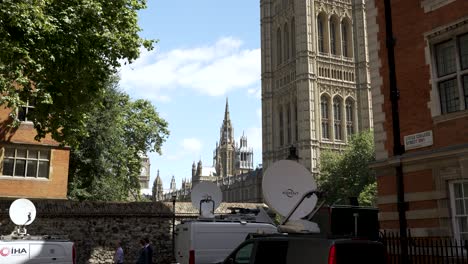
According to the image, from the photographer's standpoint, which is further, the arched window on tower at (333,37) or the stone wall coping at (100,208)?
the arched window on tower at (333,37)

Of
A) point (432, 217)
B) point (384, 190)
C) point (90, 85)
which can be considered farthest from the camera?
point (90, 85)

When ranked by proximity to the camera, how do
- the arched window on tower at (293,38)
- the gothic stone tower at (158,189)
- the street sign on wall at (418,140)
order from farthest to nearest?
1. the gothic stone tower at (158,189)
2. the arched window on tower at (293,38)
3. the street sign on wall at (418,140)

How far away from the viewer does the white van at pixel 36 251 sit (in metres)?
12.8

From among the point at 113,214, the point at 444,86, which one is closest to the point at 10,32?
the point at 113,214

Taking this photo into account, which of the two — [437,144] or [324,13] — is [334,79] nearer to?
[324,13]

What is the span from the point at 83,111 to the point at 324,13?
8552 centimetres

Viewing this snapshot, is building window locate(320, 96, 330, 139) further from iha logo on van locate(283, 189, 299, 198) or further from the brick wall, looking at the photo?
iha logo on van locate(283, 189, 299, 198)

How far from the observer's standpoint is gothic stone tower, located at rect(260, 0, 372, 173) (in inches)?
3595

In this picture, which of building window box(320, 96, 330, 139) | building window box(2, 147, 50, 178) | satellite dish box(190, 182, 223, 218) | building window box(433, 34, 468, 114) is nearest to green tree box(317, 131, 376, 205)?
satellite dish box(190, 182, 223, 218)

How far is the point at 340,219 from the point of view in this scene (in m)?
16.2

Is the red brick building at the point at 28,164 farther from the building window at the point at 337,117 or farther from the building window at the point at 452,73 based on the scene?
the building window at the point at 337,117

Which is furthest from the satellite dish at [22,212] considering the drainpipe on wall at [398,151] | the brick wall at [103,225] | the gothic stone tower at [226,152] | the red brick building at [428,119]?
the gothic stone tower at [226,152]

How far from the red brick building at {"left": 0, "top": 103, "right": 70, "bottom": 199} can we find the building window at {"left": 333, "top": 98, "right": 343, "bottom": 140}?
246 ft

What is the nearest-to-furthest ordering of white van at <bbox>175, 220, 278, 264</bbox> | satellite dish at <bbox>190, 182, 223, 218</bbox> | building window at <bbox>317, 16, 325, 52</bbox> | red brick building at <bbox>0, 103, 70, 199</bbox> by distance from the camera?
white van at <bbox>175, 220, 278, 264</bbox>
satellite dish at <bbox>190, 182, 223, 218</bbox>
red brick building at <bbox>0, 103, 70, 199</bbox>
building window at <bbox>317, 16, 325, 52</bbox>
